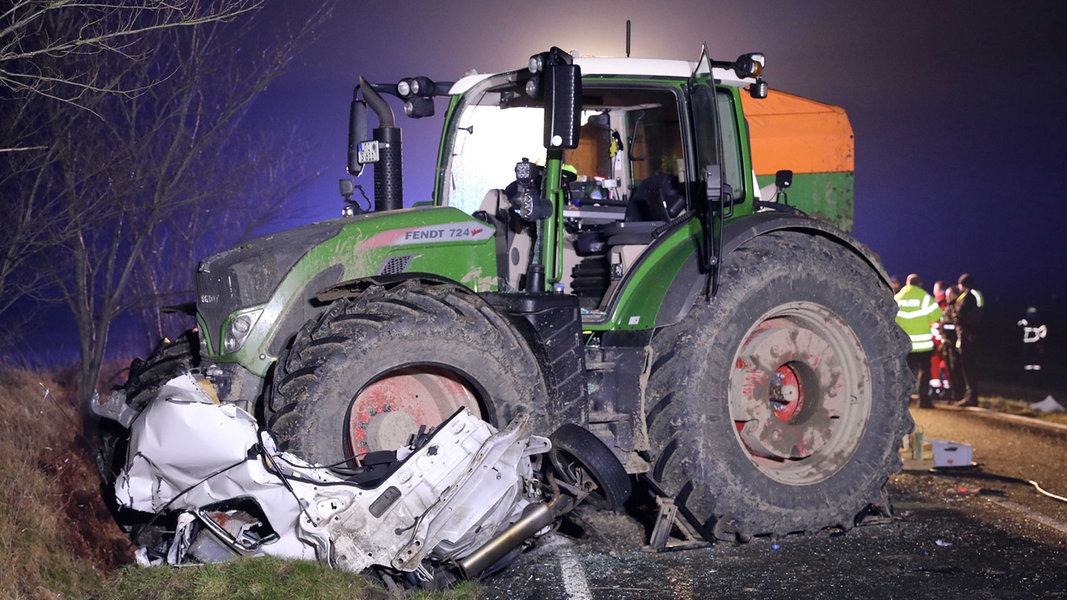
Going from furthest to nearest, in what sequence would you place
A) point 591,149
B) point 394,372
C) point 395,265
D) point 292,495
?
1. point 591,149
2. point 395,265
3. point 394,372
4. point 292,495

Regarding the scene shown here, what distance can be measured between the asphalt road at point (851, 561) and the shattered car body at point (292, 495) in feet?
1.75

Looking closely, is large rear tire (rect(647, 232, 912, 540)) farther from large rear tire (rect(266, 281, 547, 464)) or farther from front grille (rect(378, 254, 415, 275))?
front grille (rect(378, 254, 415, 275))

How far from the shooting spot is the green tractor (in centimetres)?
557

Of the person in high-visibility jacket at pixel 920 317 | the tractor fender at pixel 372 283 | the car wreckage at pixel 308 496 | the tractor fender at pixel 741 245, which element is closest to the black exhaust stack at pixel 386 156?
the tractor fender at pixel 372 283

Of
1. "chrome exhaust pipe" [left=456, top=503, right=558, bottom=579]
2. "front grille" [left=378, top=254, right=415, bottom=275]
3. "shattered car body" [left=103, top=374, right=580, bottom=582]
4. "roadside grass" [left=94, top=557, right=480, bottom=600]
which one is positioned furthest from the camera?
"front grille" [left=378, top=254, right=415, bottom=275]

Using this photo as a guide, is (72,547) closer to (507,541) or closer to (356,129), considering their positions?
(507,541)

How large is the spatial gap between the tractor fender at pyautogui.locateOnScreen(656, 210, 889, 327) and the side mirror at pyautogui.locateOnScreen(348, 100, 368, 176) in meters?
2.41

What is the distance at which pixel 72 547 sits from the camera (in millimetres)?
6117

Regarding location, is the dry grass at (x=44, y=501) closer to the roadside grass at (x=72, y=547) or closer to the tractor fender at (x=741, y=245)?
the roadside grass at (x=72, y=547)

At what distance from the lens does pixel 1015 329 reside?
27266mm

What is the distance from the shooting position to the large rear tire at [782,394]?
595cm

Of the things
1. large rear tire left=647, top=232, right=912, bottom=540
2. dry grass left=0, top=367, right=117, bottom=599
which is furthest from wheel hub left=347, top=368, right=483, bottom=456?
dry grass left=0, top=367, right=117, bottom=599

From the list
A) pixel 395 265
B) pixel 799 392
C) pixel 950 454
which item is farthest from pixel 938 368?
pixel 395 265

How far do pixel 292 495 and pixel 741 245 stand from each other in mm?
3189
